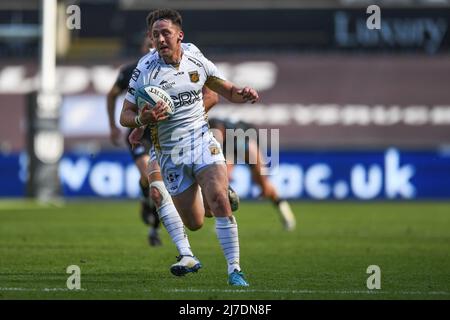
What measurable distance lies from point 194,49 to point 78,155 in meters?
13.5

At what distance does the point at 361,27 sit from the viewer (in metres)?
27.8

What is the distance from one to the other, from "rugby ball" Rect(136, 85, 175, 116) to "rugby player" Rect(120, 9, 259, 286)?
0.07 meters

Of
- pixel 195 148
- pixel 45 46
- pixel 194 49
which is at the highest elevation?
pixel 45 46

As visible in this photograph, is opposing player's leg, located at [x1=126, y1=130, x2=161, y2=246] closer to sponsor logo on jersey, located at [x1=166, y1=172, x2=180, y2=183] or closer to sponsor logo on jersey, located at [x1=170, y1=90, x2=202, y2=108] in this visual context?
sponsor logo on jersey, located at [x1=166, y1=172, x2=180, y2=183]

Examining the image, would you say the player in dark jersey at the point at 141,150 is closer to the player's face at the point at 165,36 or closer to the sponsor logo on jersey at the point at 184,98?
the sponsor logo on jersey at the point at 184,98

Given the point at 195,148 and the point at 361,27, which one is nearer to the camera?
the point at 195,148

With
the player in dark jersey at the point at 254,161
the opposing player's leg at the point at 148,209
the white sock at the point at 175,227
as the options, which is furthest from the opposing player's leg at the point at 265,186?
the white sock at the point at 175,227

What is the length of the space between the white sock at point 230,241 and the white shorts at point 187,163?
0.50 metres

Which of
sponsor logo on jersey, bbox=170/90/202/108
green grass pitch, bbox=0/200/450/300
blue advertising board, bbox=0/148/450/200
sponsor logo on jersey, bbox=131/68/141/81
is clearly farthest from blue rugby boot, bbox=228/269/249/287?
blue advertising board, bbox=0/148/450/200

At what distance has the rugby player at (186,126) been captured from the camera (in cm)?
925

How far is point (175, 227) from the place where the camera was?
10.0 meters
